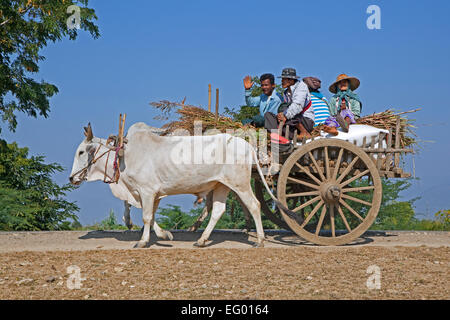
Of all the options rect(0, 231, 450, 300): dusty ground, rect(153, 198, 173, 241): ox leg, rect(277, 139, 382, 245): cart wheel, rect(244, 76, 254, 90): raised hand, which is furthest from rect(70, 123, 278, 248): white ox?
rect(244, 76, 254, 90): raised hand

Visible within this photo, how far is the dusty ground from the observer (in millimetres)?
4988

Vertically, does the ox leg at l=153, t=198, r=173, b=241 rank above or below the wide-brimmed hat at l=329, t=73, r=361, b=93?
below

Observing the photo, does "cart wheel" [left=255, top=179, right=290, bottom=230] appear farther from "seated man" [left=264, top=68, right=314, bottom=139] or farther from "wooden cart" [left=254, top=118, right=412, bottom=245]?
"seated man" [left=264, top=68, right=314, bottom=139]

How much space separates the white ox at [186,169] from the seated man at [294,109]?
684mm

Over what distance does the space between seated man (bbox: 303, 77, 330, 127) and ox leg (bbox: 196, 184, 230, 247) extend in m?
1.95

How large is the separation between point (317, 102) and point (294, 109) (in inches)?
38.9

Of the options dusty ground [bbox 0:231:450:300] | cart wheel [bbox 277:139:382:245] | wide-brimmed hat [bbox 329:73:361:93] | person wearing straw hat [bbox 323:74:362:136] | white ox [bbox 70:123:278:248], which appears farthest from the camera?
wide-brimmed hat [bbox 329:73:361:93]

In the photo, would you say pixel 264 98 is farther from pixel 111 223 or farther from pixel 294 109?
pixel 111 223

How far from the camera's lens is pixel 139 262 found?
6.28 meters

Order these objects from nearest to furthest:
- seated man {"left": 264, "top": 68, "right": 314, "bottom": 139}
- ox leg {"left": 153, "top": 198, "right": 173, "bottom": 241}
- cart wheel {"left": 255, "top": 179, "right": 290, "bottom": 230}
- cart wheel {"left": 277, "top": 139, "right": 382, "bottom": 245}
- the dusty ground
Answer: the dusty ground, cart wheel {"left": 277, "top": 139, "right": 382, "bottom": 245}, seated man {"left": 264, "top": 68, "right": 314, "bottom": 139}, ox leg {"left": 153, "top": 198, "right": 173, "bottom": 241}, cart wheel {"left": 255, "top": 179, "right": 290, "bottom": 230}

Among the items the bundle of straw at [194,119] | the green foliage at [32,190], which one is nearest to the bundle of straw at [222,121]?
the bundle of straw at [194,119]

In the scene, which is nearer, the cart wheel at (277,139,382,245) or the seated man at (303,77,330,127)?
the cart wheel at (277,139,382,245)

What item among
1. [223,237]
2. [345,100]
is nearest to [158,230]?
[223,237]

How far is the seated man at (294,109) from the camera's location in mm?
7867
